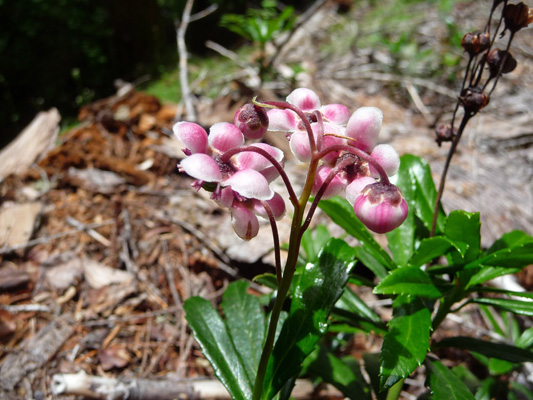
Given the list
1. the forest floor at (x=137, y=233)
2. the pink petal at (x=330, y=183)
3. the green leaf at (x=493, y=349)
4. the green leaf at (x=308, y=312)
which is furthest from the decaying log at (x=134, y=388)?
the pink petal at (x=330, y=183)

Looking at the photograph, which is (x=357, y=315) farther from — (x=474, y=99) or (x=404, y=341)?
(x=474, y=99)

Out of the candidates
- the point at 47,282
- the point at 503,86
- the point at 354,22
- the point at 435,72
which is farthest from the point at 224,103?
the point at 354,22

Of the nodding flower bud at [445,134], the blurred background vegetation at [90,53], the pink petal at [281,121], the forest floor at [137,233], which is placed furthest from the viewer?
the blurred background vegetation at [90,53]

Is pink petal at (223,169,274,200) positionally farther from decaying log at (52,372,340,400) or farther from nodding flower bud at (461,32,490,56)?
decaying log at (52,372,340,400)

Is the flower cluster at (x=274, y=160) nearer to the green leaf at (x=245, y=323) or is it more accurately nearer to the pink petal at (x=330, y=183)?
the pink petal at (x=330, y=183)

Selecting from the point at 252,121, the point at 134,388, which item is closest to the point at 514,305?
the point at 252,121

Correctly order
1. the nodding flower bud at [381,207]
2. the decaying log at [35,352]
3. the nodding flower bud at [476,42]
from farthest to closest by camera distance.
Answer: the decaying log at [35,352]
the nodding flower bud at [476,42]
the nodding flower bud at [381,207]
